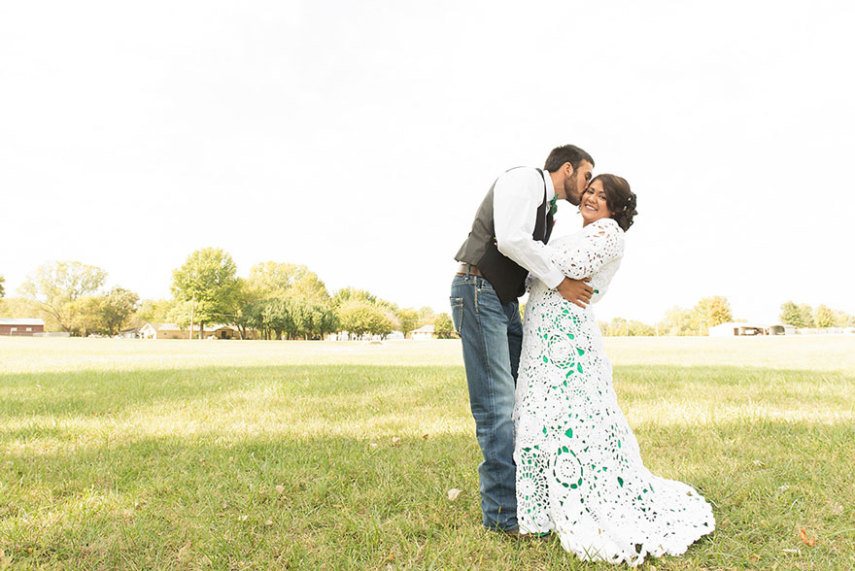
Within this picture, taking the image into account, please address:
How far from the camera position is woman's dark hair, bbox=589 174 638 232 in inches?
136

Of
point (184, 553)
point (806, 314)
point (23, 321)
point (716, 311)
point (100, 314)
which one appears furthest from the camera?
point (806, 314)

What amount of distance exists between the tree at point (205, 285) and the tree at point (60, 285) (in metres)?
35.1

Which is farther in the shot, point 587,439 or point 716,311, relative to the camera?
point 716,311

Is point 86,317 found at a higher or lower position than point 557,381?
higher

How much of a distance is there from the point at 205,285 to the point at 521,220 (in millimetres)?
86756

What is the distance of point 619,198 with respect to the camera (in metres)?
3.46

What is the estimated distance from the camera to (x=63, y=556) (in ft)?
10.8

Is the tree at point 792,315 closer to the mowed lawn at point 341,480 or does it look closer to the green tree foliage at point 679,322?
the green tree foliage at point 679,322

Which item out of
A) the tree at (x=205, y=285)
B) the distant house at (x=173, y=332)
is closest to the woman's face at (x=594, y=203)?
the tree at (x=205, y=285)

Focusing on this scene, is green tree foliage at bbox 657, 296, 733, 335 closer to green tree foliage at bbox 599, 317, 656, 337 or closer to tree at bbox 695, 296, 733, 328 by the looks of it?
tree at bbox 695, 296, 733, 328

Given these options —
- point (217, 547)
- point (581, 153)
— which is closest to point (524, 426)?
point (581, 153)

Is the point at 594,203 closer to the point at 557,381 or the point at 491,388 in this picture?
the point at 557,381

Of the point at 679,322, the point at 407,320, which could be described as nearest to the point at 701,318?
the point at 679,322

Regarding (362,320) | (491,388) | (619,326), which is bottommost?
(619,326)
